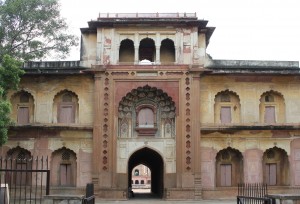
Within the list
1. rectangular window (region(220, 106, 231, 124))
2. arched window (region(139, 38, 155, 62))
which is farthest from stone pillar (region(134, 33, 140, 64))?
rectangular window (region(220, 106, 231, 124))

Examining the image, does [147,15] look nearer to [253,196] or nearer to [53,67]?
[53,67]

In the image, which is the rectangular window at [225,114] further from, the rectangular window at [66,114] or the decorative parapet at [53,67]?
the rectangular window at [66,114]

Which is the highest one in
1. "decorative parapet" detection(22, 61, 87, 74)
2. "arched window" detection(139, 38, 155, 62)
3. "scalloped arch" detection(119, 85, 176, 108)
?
"arched window" detection(139, 38, 155, 62)

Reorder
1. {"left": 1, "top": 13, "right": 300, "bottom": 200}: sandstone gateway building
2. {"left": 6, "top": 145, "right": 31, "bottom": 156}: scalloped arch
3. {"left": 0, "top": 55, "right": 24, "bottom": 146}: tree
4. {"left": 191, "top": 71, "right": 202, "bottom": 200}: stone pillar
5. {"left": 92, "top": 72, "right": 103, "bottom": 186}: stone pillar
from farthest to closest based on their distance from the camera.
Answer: {"left": 6, "top": 145, "right": 31, "bottom": 156}: scalloped arch, {"left": 1, "top": 13, "right": 300, "bottom": 200}: sandstone gateway building, {"left": 92, "top": 72, "right": 103, "bottom": 186}: stone pillar, {"left": 191, "top": 71, "right": 202, "bottom": 200}: stone pillar, {"left": 0, "top": 55, "right": 24, "bottom": 146}: tree

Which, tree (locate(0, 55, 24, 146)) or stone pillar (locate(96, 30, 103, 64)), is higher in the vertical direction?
stone pillar (locate(96, 30, 103, 64))

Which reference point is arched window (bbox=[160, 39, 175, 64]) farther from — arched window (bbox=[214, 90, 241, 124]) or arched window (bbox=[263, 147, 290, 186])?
arched window (bbox=[263, 147, 290, 186])

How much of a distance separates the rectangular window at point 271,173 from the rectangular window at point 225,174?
90.3 inches

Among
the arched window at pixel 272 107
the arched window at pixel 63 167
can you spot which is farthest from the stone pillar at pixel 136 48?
the arched window at pixel 272 107

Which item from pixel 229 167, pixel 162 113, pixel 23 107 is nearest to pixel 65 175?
A: pixel 23 107

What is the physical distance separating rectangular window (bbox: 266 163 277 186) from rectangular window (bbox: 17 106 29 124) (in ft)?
49.0

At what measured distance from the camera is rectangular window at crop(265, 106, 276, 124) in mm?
28297

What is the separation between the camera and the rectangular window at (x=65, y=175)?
27547mm

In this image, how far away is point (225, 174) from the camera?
2802 centimetres

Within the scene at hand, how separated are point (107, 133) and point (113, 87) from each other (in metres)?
2.76
